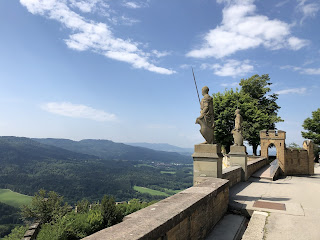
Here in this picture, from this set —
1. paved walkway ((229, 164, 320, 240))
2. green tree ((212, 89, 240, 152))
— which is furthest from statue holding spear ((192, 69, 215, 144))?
green tree ((212, 89, 240, 152))

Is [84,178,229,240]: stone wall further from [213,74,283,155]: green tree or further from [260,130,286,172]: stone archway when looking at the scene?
[213,74,283,155]: green tree

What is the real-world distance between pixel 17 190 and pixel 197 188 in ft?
428

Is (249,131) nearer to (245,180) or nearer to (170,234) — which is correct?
(245,180)

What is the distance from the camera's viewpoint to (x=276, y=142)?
22.1m

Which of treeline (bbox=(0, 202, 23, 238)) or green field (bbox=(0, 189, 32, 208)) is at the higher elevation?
treeline (bbox=(0, 202, 23, 238))

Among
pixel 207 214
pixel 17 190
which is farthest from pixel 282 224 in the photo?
pixel 17 190

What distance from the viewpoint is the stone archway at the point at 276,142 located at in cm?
2151

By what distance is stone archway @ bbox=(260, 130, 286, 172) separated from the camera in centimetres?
2151

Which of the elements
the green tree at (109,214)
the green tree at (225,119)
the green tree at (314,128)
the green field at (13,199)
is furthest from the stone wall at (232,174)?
the green field at (13,199)

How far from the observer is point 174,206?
11.7ft

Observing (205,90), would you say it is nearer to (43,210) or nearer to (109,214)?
(109,214)

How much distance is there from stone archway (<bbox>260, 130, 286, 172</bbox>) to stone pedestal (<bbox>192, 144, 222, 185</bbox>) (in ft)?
58.9

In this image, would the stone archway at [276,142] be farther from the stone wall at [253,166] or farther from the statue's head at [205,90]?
the statue's head at [205,90]

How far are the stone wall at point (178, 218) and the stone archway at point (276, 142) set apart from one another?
18895 mm
